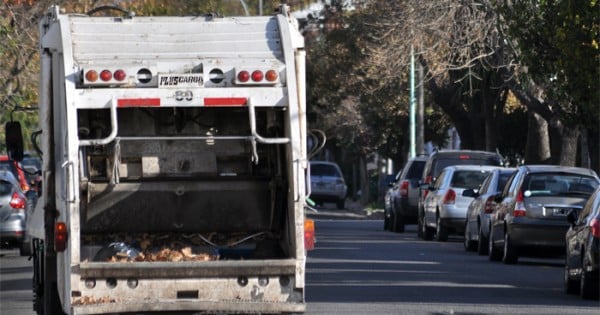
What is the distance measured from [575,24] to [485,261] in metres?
3.99

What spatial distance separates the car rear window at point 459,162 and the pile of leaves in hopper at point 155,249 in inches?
746

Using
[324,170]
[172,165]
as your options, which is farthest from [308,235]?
[324,170]

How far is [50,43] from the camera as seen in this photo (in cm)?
1247

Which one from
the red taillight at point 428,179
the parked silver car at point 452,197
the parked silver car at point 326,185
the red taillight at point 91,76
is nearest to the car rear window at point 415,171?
the red taillight at point 428,179

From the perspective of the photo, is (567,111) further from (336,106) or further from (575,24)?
(336,106)

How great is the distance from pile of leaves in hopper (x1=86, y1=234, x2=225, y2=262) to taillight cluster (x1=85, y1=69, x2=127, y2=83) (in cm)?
167

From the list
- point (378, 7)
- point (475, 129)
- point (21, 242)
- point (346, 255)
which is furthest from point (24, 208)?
point (475, 129)

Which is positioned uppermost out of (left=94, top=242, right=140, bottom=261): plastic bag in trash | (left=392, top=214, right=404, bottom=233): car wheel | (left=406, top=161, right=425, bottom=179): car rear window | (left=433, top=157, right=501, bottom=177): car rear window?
(left=433, top=157, right=501, bottom=177): car rear window

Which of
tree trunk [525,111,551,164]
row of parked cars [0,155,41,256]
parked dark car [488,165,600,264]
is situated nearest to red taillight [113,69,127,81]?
parked dark car [488,165,600,264]

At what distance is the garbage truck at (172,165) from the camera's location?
12.2 m

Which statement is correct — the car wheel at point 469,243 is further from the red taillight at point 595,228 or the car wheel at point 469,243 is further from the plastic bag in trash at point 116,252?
the plastic bag in trash at point 116,252

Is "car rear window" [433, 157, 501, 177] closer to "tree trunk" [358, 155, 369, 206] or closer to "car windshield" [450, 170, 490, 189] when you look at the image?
"car windshield" [450, 170, 490, 189]

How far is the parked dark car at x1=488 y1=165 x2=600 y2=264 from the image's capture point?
22.0 m

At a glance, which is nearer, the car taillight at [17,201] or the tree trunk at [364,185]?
the car taillight at [17,201]
